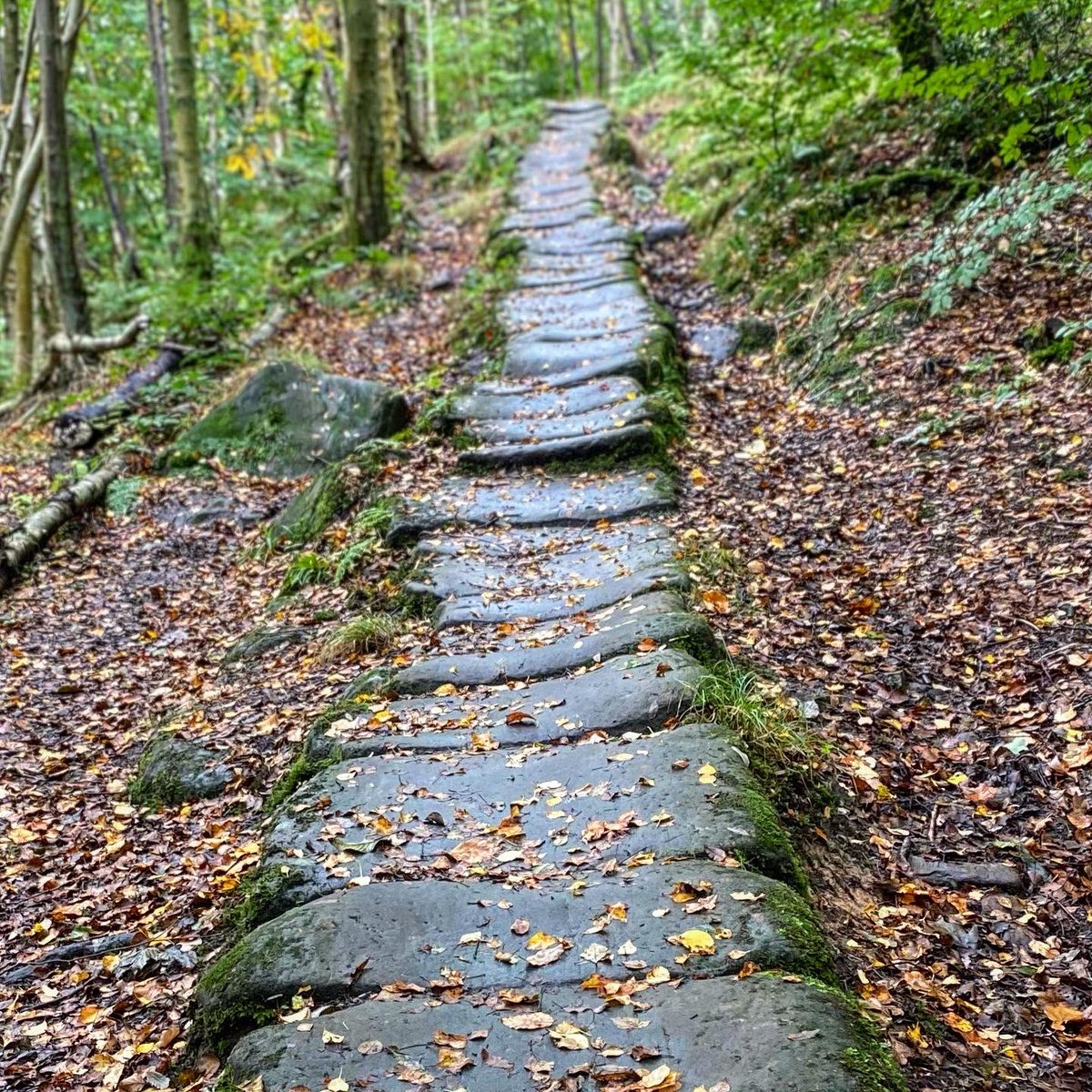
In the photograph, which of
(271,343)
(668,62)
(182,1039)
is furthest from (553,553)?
(668,62)

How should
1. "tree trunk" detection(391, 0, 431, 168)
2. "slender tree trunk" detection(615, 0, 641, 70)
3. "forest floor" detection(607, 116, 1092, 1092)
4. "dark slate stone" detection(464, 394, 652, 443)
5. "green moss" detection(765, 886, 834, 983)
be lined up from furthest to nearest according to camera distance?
"slender tree trunk" detection(615, 0, 641, 70), "tree trunk" detection(391, 0, 431, 168), "dark slate stone" detection(464, 394, 652, 443), "forest floor" detection(607, 116, 1092, 1092), "green moss" detection(765, 886, 834, 983)

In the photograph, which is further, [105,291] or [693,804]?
[105,291]

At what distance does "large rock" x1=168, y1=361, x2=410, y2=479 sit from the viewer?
8586mm

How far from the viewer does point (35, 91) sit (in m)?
13.6

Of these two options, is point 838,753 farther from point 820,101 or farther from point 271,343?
point 820,101

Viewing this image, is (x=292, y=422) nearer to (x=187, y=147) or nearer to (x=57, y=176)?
(x=57, y=176)

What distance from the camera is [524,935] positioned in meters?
3.26

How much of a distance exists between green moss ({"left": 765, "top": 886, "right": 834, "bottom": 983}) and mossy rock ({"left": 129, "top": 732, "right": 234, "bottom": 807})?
2.88 m

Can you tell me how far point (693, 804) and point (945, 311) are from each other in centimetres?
532

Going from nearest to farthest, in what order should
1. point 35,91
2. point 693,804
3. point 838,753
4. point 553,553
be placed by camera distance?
point 693,804, point 838,753, point 553,553, point 35,91

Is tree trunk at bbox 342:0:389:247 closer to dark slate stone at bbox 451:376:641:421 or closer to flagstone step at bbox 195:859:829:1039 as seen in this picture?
dark slate stone at bbox 451:376:641:421

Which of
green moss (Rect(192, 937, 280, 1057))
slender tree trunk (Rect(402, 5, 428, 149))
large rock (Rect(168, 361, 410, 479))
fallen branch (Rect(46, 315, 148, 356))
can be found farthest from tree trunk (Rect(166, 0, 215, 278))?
green moss (Rect(192, 937, 280, 1057))

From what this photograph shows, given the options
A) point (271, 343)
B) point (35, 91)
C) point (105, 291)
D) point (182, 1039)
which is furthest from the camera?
point (105, 291)

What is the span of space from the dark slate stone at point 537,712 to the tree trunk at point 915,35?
648cm
